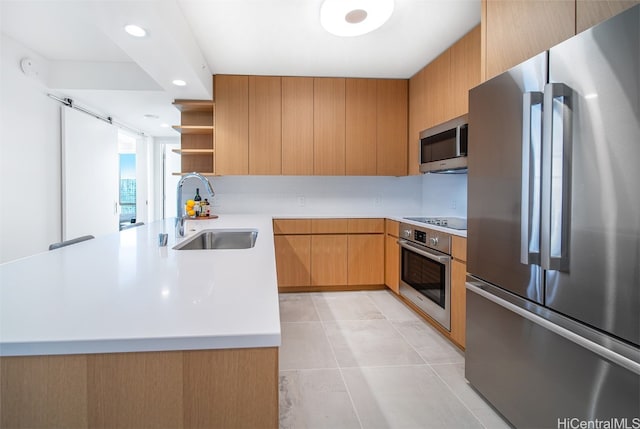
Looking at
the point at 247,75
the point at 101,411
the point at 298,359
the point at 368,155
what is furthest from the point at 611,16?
the point at 247,75

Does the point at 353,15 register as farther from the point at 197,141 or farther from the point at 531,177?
the point at 197,141

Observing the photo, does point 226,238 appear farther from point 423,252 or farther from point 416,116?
point 416,116

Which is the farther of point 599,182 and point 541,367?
point 541,367

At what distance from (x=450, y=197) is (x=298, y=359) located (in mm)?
2275

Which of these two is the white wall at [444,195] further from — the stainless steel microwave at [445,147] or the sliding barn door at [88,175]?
the sliding barn door at [88,175]

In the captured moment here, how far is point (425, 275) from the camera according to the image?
2695 mm

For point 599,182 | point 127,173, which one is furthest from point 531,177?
point 127,173

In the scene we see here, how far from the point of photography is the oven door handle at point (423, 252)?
236 cm

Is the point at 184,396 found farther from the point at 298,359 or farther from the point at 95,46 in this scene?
the point at 95,46

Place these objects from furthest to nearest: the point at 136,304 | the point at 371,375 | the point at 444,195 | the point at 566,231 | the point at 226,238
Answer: the point at 444,195 < the point at 226,238 < the point at 371,375 < the point at 566,231 < the point at 136,304

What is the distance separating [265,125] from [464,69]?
2035mm

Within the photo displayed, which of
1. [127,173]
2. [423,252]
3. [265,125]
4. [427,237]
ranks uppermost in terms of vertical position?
[265,125]

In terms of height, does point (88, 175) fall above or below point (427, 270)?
above

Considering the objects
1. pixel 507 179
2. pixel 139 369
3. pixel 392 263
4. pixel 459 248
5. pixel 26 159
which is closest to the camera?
pixel 139 369
